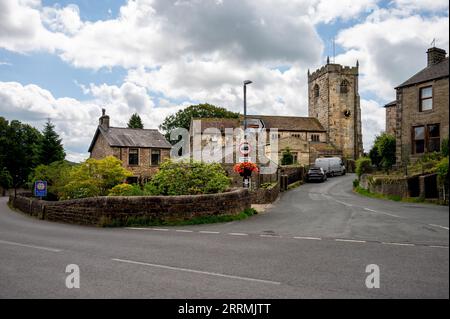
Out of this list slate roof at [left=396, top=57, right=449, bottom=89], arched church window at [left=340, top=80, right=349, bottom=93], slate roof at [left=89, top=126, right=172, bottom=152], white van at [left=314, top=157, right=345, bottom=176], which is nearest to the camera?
slate roof at [left=396, top=57, right=449, bottom=89]

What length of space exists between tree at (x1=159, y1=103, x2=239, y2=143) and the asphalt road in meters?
62.3

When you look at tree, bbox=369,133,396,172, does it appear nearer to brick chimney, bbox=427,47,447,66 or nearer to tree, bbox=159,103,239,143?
brick chimney, bbox=427,47,447,66

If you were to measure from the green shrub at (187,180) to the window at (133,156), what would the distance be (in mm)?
23609

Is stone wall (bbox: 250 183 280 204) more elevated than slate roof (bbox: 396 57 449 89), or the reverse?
slate roof (bbox: 396 57 449 89)

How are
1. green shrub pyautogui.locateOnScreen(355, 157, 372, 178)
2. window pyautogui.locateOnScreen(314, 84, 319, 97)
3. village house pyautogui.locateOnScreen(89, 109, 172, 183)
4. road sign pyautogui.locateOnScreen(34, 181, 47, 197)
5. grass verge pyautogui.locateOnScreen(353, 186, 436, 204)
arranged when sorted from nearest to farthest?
grass verge pyautogui.locateOnScreen(353, 186, 436, 204), road sign pyautogui.locateOnScreen(34, 181, 47, 197), green shrub pyautogui.locateOnScreen(355, 157, 372, 178), village house pyautogui.locateOnScreen(89, 109, 172, 183), window pyautogui.locateOnScreen(314, 84, 319, 97)

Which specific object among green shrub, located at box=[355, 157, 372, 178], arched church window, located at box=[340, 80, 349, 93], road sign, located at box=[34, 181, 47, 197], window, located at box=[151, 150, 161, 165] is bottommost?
road sign, located at box=[34, 181, 47, 197]

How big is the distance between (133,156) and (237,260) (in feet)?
118

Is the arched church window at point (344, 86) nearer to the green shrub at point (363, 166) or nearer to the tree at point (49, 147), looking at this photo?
the green shrub at point (363, 166)

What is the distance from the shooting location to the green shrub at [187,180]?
59.3 ft

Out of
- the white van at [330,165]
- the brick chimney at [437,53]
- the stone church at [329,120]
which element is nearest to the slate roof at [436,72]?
the brick chimney at [437,53]

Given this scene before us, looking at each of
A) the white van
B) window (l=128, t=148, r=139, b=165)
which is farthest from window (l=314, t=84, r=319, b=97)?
window (l=128, t=148, r=139, b=165)

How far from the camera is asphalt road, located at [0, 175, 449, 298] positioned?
18.0ft
